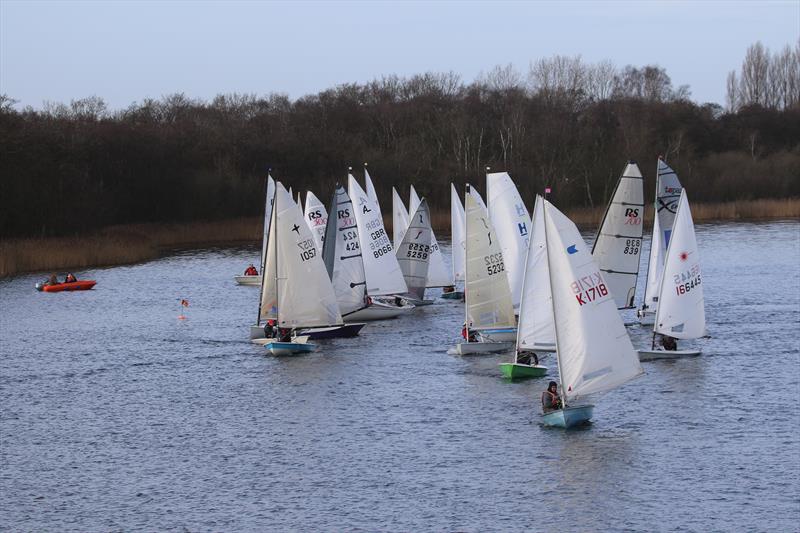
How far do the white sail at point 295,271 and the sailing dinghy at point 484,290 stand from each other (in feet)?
19.1

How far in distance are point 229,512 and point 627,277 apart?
79.0 feet

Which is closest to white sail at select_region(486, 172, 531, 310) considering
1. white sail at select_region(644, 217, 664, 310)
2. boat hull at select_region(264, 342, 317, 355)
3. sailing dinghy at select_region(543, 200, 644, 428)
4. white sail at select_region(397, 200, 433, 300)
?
white sail at select_region(644, 217, 664, 310)

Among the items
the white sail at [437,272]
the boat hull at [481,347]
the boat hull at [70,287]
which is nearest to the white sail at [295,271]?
the boat hull at [481,347]

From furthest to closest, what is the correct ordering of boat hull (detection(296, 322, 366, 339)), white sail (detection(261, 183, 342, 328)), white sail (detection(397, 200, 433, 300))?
white sail (detection(397, 200, 433, 300)), boat hull (detection(296, 322, 366, 339)), white sail (detection(261, 183, 342, 328))

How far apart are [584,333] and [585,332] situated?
0.04 meters

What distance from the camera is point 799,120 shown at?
439ft

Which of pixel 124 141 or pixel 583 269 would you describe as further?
pixel 124 141

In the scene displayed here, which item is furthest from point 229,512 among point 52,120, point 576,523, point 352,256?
point 52,120

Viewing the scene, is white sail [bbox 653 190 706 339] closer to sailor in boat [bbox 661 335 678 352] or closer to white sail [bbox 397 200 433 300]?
sailor in boat [bbox 661 335 678 352]

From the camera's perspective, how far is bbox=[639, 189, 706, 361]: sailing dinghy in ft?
131

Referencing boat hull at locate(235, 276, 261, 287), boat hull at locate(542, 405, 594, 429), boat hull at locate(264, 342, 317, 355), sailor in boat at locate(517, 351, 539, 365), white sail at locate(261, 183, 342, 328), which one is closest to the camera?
boat hull at locate(542, 405, 594, 429)

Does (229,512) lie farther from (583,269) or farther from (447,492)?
(583,269)

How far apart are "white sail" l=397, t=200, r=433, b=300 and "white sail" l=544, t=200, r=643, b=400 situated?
23.3 m

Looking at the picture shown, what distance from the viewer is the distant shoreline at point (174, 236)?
76.5m
